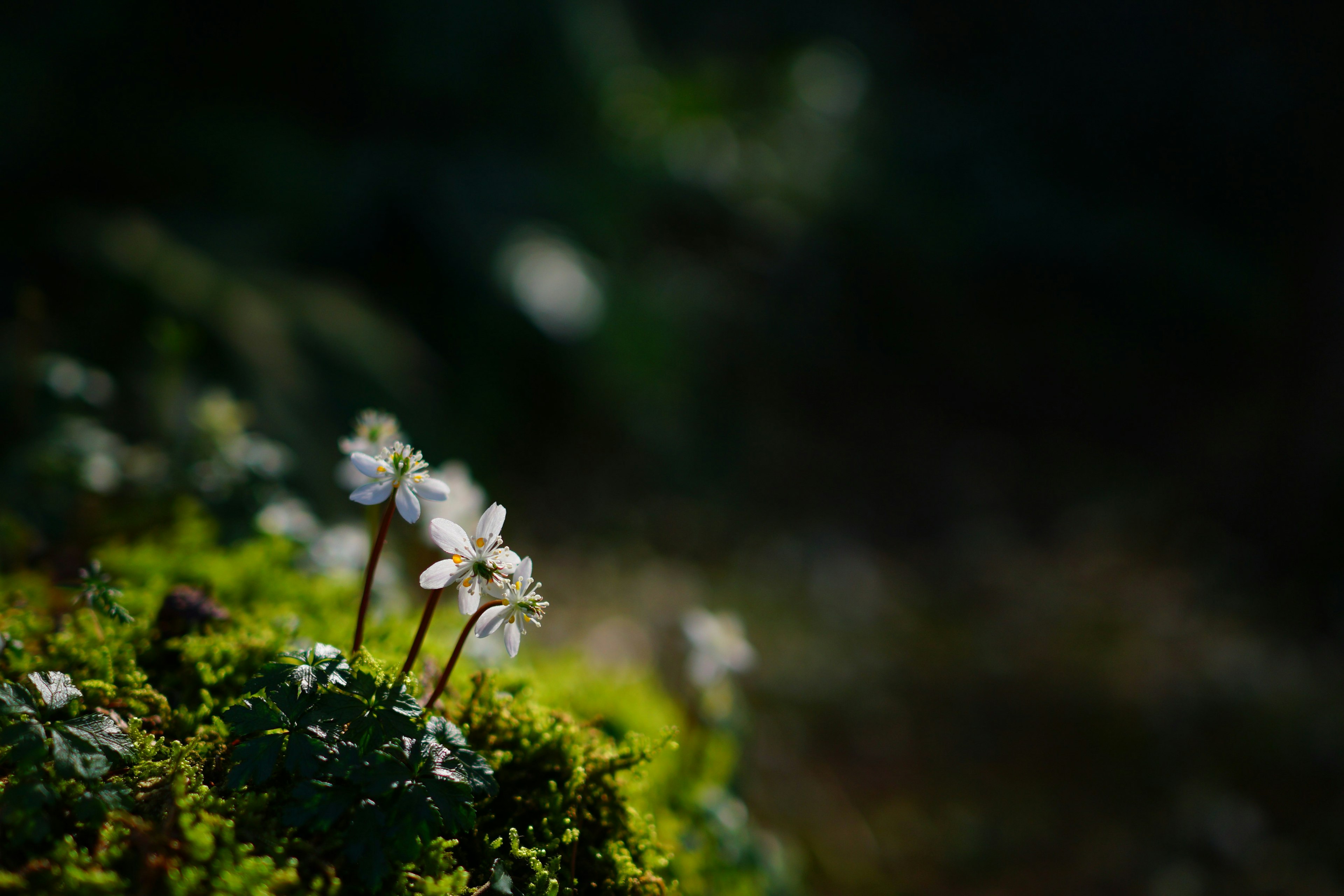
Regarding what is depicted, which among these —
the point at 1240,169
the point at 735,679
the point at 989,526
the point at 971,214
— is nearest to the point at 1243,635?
the point at 989,526

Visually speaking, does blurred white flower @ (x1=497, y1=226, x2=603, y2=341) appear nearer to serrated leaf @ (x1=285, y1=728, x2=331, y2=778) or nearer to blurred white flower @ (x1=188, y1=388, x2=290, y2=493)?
blurred white flower @ (x1=188, y1=388, x2=290, y2=493)

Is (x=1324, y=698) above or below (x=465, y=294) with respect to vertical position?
below

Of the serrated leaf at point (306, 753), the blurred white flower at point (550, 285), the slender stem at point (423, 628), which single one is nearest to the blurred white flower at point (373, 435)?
the slender stem at point (423, 628)

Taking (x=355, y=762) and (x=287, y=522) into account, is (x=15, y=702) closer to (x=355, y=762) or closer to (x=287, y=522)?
(x=355, y=762)

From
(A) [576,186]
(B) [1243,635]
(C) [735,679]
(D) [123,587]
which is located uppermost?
(A) [576,186]

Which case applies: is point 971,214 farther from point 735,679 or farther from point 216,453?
point 216,453

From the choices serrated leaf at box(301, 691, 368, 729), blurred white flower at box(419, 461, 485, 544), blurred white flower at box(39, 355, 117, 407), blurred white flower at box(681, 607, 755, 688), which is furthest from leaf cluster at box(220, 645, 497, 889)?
blurred white flower at box(39, 355, 117, 407)

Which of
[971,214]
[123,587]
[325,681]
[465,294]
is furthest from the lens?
[971,214]
